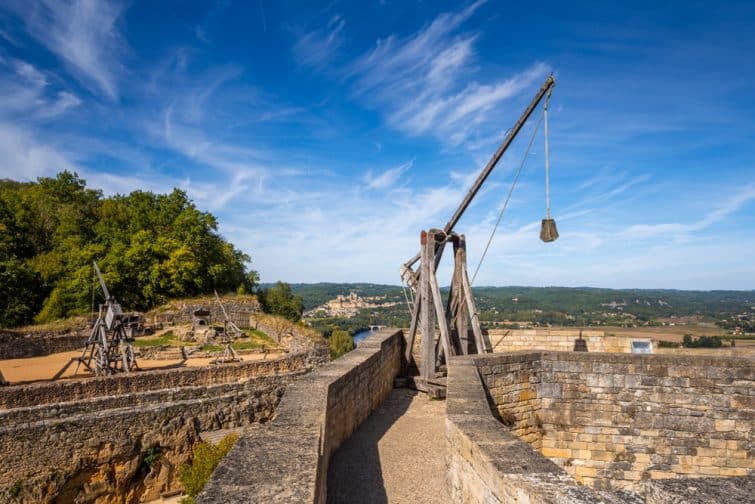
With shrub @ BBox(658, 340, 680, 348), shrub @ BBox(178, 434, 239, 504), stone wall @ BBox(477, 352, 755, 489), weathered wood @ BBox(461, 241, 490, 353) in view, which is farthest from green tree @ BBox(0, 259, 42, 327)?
shrub @ BBox(658, 340, 680, 348)

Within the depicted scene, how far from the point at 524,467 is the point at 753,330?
36635 millimetres

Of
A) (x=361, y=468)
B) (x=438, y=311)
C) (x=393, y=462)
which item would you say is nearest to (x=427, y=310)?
(x=438, y=311)

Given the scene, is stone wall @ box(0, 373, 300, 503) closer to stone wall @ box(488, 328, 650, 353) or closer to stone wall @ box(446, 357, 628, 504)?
stone wall @ box(488, 328, 650, 353)

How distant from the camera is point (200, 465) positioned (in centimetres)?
791

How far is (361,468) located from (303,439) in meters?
1.95

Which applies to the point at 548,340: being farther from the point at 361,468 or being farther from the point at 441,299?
the point at 361,468

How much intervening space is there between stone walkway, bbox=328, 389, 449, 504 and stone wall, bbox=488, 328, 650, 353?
4.03 m

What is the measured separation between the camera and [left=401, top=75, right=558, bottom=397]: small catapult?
805cm

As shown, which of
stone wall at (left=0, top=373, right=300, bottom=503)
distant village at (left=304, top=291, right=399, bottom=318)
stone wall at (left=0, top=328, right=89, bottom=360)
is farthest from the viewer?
distant village at (left=304, top=291, right=399, bottom=318)

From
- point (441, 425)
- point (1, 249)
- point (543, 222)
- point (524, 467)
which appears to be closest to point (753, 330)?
point (543, 222)

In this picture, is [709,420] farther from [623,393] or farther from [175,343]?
[175,343]

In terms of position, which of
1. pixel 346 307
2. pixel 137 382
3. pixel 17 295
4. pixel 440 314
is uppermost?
pixel 440 314

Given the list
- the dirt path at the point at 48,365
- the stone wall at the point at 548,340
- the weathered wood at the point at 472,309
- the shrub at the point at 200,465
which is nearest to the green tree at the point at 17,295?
the dirt path at the point at 48,365

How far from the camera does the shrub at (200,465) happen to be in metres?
7.61
